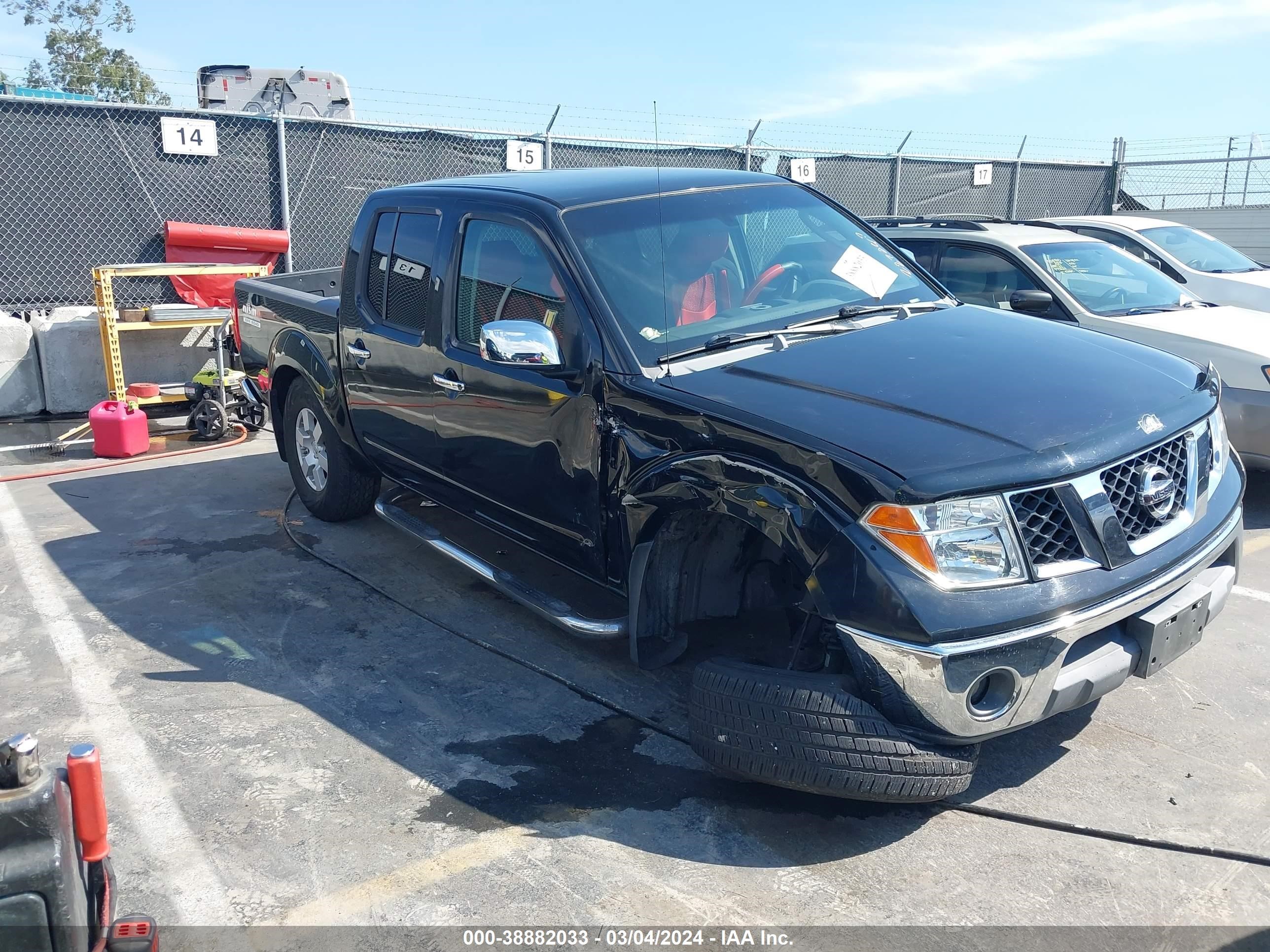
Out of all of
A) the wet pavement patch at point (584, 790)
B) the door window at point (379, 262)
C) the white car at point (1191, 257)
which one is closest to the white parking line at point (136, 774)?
the wet pavement patch at point (584, 790)

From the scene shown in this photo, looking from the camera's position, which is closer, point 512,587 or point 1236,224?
point 512,587

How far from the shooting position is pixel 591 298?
12.8 feet

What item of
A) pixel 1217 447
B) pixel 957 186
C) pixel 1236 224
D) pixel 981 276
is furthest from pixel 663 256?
pixel 1236 224

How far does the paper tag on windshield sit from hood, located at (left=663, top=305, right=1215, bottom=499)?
1.12 ft

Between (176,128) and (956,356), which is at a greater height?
(176,128)

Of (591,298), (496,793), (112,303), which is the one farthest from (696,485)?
(112,303)

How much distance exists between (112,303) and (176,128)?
262 centimetres

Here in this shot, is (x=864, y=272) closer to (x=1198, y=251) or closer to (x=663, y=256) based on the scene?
(x=663, y=256)

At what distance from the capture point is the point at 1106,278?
7.29 m

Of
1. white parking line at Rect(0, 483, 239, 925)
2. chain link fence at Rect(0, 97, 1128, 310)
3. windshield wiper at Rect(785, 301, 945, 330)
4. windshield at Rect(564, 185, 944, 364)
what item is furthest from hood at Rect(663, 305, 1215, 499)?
chain link fence at Rect(0, 97, 1128, 310)

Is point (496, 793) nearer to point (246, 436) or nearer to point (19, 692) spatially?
point (19, 692)

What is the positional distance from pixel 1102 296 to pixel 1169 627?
453 cm

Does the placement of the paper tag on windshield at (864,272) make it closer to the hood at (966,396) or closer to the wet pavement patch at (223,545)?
the hood at (966,396)

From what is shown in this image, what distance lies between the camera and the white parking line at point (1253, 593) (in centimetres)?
499
